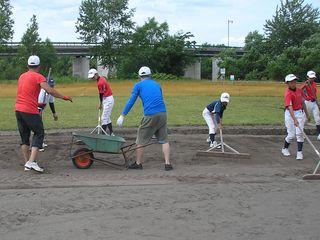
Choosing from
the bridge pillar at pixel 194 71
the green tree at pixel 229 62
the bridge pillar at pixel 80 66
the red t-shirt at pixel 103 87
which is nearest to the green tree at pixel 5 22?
the bridge pillar at pixel 80 66

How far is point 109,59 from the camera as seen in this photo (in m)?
81.2

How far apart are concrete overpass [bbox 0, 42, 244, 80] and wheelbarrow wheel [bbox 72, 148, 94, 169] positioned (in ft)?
238

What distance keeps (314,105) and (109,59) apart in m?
68.5

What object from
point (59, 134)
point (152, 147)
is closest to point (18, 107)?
point (152, 147)

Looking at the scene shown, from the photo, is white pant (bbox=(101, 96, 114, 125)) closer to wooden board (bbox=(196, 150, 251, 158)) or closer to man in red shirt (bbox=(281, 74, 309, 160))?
wooden board (bbox=(196, 150, 251, 158))

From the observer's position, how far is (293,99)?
11.2m

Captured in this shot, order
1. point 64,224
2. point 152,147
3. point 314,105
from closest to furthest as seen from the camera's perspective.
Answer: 1. point 64,224
2. point 152,147
3. point 314,105

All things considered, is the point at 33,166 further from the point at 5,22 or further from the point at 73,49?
the point at 73,49

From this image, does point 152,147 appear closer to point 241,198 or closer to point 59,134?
point 59,134

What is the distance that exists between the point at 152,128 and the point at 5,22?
2883 inches

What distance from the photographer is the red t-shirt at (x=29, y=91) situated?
9.34 m

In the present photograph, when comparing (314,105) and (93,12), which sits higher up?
(93,12)

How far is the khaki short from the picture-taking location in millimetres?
9844

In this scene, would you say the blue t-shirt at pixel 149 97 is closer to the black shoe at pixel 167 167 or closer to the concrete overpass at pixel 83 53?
the black shoe at pixel 167 167
